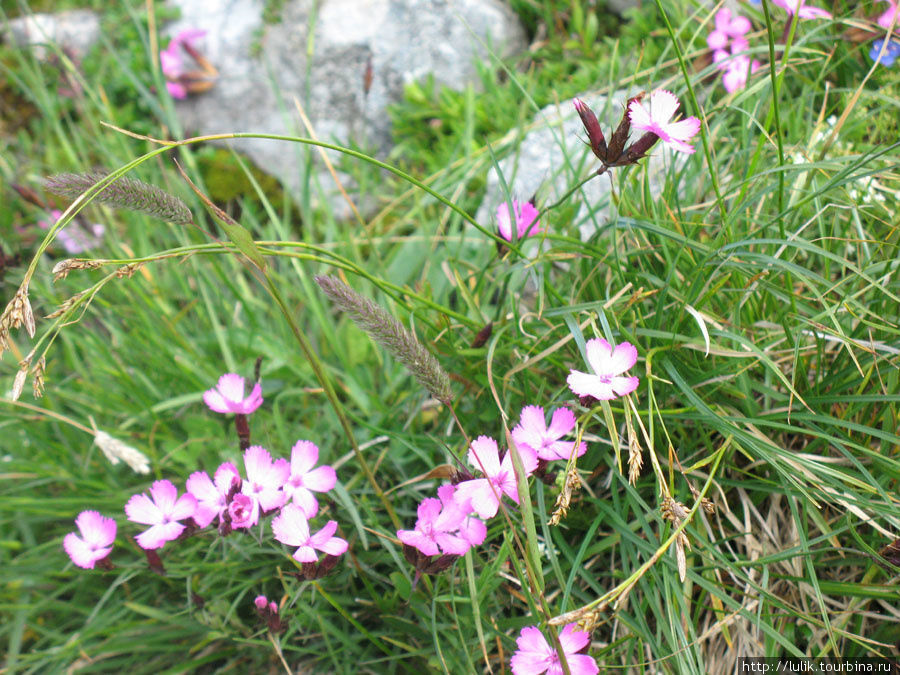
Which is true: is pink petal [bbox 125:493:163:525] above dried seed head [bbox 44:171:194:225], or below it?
below

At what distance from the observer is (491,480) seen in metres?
1.04

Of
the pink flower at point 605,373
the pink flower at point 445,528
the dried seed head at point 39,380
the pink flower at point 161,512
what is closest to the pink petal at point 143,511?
the pink flower at point 161,512

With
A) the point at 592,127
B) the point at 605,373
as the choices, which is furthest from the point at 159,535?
the point at 592,127

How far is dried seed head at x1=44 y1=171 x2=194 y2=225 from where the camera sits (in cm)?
92

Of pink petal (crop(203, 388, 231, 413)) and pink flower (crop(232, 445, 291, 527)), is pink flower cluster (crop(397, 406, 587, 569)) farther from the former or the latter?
pink petal (crop(203, 388, 231, 413))

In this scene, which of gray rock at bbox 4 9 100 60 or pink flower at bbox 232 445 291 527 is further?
gray rock at bbox 4 9 100 60

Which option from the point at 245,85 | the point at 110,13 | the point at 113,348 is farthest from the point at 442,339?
the point at 110,13

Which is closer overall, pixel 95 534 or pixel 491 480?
pixel 491 480

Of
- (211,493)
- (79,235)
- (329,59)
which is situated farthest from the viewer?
(329,59)

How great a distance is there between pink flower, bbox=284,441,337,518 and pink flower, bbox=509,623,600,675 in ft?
1.44

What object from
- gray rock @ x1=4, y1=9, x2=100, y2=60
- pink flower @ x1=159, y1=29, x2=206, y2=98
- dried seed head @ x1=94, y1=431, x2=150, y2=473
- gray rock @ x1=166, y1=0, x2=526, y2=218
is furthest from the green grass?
gray rock @ x1=4, y1=9, x2=100, y2=60

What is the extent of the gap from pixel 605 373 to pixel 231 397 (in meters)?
0.73

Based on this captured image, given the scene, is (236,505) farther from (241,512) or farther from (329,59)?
(329,59)

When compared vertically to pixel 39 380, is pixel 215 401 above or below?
below
